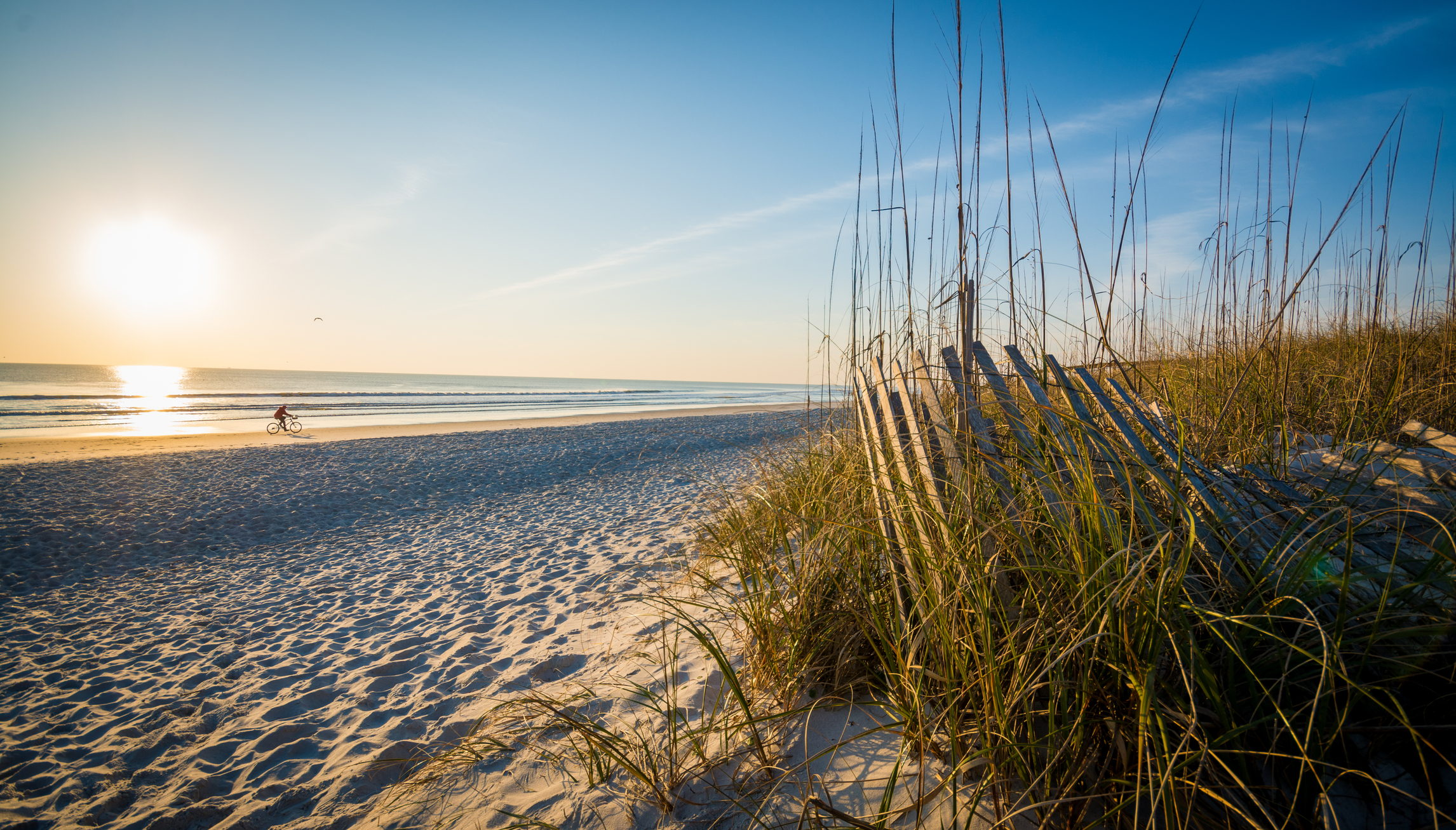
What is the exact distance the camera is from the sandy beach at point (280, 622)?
1635mm

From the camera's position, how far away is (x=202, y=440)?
10.4 metres

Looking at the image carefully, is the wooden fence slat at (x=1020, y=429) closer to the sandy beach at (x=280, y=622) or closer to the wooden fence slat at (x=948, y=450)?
the wooden fence slat at (x=948, y=450)

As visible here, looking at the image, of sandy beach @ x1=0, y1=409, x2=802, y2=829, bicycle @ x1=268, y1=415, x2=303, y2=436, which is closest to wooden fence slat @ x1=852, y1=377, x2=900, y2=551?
sandy beach @ x1=0, y1=409, x2=802, y2=829

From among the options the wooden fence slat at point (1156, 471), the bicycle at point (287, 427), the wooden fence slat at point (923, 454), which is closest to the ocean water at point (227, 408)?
the bicycle at point (287, 427)

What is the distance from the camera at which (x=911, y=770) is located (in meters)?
1.15

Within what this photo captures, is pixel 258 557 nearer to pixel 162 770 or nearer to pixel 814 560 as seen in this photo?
pixel 162 770

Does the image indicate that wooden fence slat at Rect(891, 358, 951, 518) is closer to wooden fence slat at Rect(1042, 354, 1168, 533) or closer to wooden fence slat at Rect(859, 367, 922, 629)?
wooden fence slat at Rect(859, 367, 922, 629)

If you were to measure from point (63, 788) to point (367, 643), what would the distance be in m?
0.93

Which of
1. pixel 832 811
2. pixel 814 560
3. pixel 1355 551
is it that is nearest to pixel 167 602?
pixel 814 560

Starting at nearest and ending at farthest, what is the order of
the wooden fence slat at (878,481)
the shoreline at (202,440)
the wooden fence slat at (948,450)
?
1. the wooden fence slat at (948,450)
2. the wooden fence slat at (878,481)
3. the shoreline at (202,440)

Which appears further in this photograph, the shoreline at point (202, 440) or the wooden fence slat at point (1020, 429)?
the shoreline at point (202, 440)

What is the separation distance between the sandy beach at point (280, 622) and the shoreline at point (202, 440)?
2.16 m

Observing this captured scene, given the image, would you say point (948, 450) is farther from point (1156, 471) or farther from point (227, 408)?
point (227, 408)

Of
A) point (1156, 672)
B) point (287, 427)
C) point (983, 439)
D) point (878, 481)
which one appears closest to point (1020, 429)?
point (983, 439)
